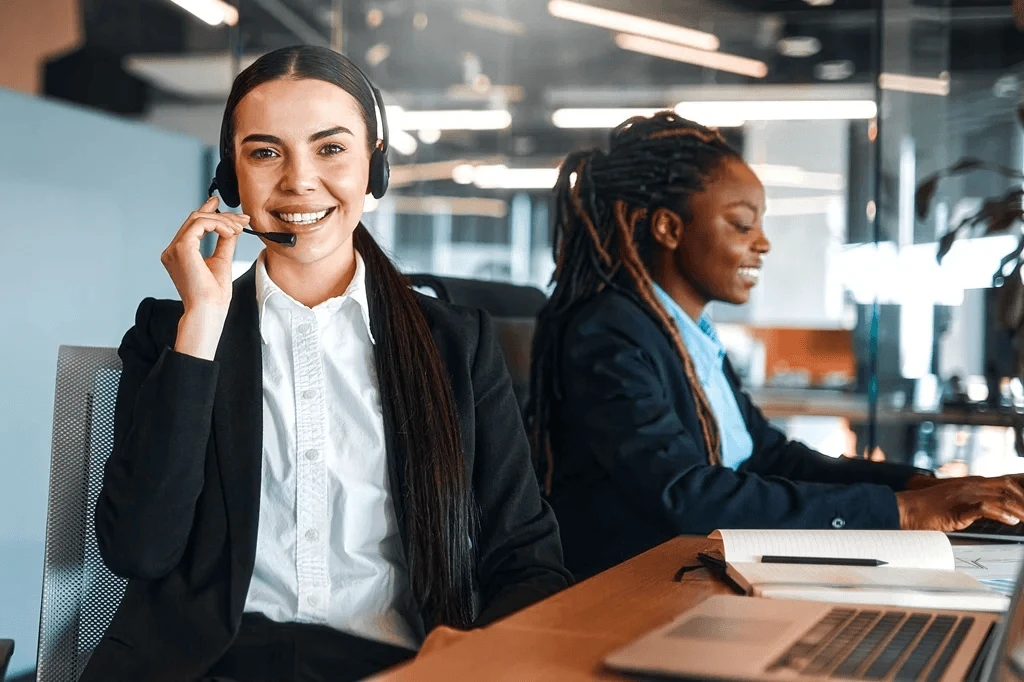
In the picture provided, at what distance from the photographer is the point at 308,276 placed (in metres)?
1.48

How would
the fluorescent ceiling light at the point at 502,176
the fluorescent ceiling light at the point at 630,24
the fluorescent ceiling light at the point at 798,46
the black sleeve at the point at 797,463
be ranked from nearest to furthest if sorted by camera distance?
the black sleeve at the point at 797,463 → the fluorescent ceiling light at the point at 798,46 → the fluorescent ceiling light at the point at 630,24 → the fluorescent ceiling light at the point at 502,176

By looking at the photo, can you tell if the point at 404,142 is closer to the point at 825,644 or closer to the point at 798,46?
the point at 798,46

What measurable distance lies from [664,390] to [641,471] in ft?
0.60

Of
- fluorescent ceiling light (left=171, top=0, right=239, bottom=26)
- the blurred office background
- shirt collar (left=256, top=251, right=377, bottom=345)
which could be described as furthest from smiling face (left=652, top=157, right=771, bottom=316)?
fluorescent ceiling light (left=171, top=0, right=239, bottom=26)

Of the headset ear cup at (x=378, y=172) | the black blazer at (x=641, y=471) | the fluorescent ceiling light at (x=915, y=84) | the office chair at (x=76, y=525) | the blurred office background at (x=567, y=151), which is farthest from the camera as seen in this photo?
the fluorescent ceiling light at (x=915, y=84)

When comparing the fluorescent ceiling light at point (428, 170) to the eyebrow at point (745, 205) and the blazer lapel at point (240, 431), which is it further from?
the blazer lapel at point (240, 431)

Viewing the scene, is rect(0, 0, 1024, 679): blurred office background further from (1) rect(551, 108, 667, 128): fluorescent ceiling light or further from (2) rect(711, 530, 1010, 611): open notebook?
(2) rect(711, 530, 1010, 611): open notebook

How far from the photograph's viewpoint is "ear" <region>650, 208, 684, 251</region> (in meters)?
2.11

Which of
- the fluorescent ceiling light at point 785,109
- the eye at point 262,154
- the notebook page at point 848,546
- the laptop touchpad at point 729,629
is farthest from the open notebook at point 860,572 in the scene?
the fluorescent ceiling light at point 785,109

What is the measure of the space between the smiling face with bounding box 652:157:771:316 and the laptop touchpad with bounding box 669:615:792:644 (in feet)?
3.94

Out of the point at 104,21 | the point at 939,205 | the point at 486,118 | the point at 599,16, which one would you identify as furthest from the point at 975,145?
the point at 104,21

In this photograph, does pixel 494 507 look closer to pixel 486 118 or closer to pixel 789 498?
pixel 789 498

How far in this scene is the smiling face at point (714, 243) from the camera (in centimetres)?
210

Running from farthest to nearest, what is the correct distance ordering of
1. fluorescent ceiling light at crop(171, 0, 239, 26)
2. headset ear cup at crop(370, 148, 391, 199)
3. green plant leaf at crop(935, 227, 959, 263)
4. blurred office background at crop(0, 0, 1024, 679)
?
fluorescent ceiling light at crop(171, 0, 239, 26)
green plant leaf at crop(935, 227, 959, 263)
blurred office background at crop(0, 0, 1024, 679)
headset ear cup at crop(370, 148, 391, 199)
